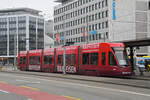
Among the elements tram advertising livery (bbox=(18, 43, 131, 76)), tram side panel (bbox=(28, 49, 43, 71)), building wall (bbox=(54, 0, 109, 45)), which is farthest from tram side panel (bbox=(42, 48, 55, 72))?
building wall (bbox=(54, 0, 109, 45))

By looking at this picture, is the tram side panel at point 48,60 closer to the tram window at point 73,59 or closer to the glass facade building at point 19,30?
the tram window at point 73,59

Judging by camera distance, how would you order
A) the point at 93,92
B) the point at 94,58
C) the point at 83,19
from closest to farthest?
1. the point at 93,92
2. the point at 94,58
3. the point at 83,19

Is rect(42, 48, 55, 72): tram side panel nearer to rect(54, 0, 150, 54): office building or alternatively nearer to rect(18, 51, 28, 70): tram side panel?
rect(18, 51, 28, 70): tram side panel

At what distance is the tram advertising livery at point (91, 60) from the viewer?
22.1 metres

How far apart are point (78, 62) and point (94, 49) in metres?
3.10

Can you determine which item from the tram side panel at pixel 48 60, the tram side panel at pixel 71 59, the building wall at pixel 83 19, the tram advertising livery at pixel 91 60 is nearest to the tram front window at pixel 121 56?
the tram advertising livery at pixel 91 60

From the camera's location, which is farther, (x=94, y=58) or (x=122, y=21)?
(x=122, y=21)

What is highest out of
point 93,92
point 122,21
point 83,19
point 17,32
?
point 83,19

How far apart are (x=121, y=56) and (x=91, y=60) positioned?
10.9 ft

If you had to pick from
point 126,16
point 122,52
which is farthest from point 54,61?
point 126,16

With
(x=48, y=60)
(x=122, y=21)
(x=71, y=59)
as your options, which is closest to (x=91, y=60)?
(x=71, y=59)

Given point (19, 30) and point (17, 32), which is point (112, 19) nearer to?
point (19, 30)

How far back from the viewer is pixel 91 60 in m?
24.6

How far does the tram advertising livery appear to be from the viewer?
22.1 metres
